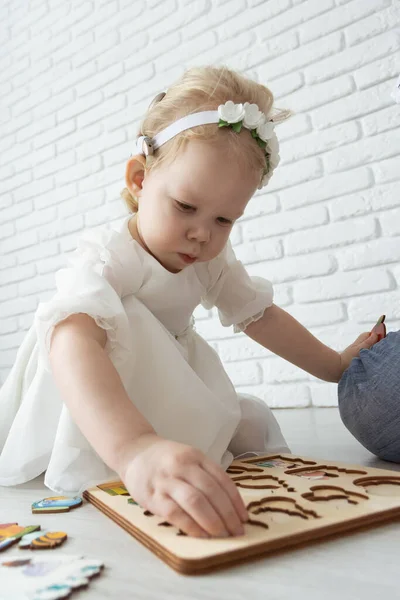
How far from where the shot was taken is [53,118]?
8.26 ft

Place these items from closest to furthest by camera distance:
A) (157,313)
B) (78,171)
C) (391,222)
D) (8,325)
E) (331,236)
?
(157,313)
(391,222)
(331,236)
(78,171)
(8,325)

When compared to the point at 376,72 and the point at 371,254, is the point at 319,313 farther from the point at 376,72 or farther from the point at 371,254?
the point at 376,72

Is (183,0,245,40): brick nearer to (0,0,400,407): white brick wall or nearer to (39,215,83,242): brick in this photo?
(0,0,400,407): white brick wall

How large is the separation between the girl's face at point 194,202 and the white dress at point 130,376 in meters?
0.05

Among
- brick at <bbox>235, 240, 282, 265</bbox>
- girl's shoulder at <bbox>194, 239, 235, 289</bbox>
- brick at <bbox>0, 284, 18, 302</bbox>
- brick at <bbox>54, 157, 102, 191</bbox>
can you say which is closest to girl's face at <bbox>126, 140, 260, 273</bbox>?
girl's shoulder at <bbox>194, 239, 235, 289</bbox>

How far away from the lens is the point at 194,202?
824mm

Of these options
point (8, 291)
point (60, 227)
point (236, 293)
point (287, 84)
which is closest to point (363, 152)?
point (287, 84)

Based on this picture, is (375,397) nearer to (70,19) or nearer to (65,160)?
(65,160)

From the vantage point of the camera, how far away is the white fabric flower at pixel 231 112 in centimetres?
85

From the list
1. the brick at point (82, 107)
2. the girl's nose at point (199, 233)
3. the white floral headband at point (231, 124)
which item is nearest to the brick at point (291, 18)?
the brick at point (82, 107)

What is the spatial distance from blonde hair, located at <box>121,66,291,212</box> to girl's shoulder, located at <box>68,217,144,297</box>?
126 millimetres

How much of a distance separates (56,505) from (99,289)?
0.28m

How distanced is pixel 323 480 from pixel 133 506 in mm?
236

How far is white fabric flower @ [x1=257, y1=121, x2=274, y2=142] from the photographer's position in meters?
0.89
